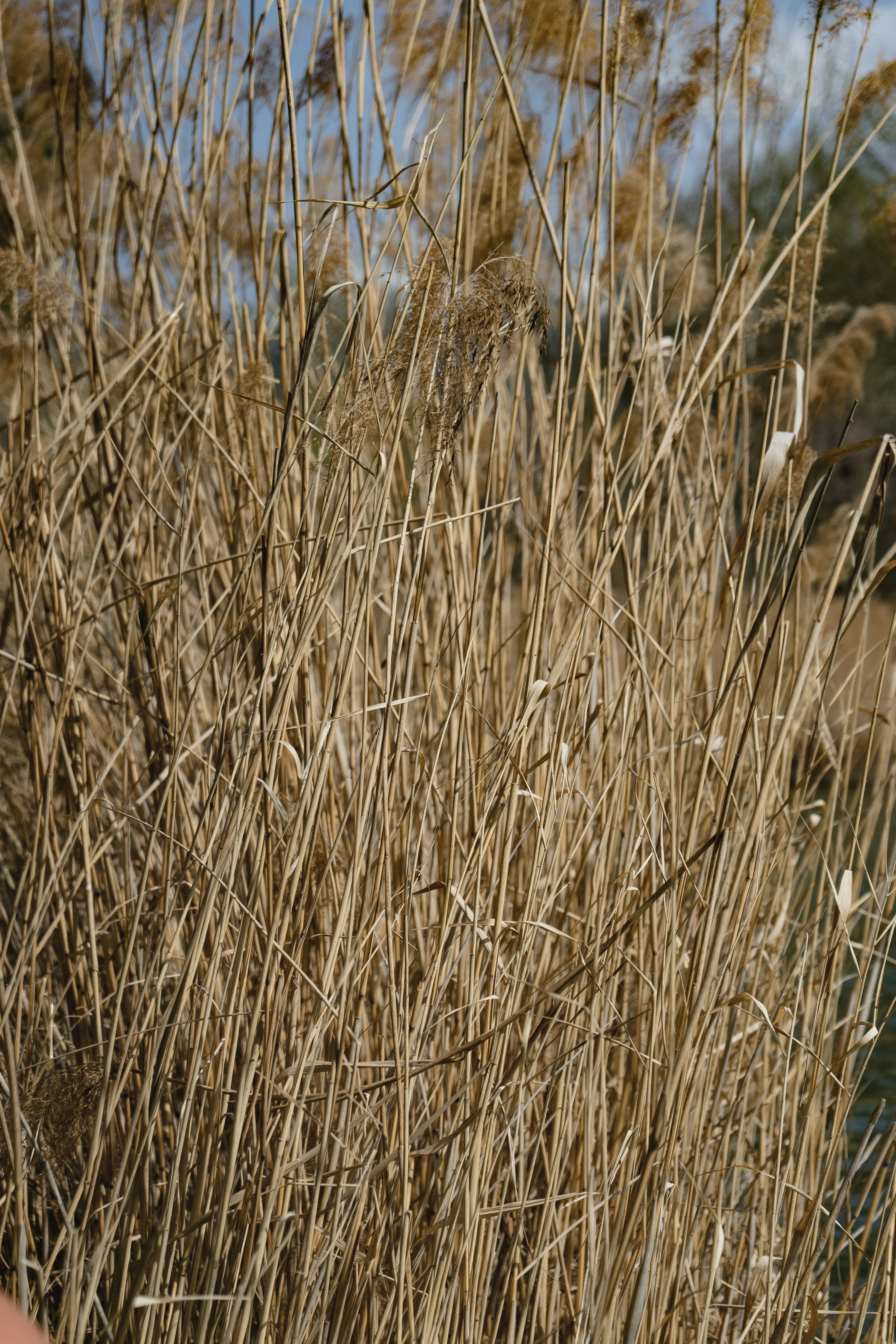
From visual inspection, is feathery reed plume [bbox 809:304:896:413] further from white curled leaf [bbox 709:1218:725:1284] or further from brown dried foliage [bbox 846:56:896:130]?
white curled leaf [bbox 709:1218:725:1284]

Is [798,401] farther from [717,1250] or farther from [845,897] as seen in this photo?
[717,1250]

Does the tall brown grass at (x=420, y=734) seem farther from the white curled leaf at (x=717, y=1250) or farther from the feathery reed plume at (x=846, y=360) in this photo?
the feathery reed plume at (x=846, y=360)

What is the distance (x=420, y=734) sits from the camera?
0.66 metres

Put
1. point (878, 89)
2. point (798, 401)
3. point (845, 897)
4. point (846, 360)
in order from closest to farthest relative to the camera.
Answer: point (798, 401) → point (845, 897) → point (878, 89) → point (846, 360)

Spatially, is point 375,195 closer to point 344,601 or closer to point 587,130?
point 344,601

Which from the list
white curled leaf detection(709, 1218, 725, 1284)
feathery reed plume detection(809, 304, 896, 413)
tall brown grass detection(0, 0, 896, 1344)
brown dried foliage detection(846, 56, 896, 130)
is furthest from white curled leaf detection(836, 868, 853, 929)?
feathery reed plume detection(809, 304, 896, 413)

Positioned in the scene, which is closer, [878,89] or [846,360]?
[878,89]

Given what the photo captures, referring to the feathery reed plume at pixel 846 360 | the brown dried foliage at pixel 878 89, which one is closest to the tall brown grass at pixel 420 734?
the brown dried foliage at pixel 878 89

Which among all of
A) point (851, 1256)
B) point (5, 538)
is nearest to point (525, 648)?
point (5, 538)

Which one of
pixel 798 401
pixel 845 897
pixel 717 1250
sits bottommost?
pixel 717 1250

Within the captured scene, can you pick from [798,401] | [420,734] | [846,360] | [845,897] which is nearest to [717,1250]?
[845,897]

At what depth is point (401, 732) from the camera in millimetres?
628

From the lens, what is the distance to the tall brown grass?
1.86ft

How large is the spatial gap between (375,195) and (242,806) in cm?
35
